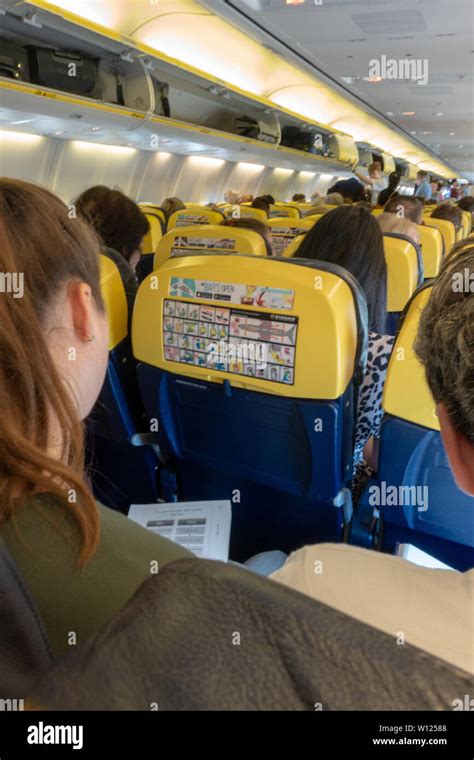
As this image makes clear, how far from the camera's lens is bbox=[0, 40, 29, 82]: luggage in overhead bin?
5816 millimetres

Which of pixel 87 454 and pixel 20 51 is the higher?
pixel 20 51

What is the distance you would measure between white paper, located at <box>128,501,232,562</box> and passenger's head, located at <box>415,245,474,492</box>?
3.29ft

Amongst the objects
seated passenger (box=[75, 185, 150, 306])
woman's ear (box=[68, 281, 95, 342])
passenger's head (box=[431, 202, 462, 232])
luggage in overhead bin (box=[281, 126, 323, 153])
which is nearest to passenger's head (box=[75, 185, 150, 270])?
seated passenger (box=[75, 185, 150, 306])

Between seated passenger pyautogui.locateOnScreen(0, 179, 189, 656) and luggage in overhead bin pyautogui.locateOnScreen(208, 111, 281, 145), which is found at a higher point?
luggage in overhead bin pyautogui.locateOnScreen(208, 111, 281, 145)

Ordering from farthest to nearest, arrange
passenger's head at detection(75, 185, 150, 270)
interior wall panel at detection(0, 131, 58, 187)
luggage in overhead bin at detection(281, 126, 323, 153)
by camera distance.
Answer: luggage in overhead bin at detection(281, 126, 323, 153)
interior wall panel at detection(0, 131, 58, 187)
passenger's head at detection(75, 185, 150, 270)

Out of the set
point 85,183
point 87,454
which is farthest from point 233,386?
point 85,183

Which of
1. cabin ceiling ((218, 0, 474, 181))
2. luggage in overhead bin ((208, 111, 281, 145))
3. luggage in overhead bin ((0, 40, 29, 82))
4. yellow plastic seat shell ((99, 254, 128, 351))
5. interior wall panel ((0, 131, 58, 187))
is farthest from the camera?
luggage in overhead bin ((208, 111, 281, 145))

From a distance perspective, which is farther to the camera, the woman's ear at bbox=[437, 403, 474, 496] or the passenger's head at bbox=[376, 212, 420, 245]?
the passenger's head at bbox=[376, 212, 420, 245]

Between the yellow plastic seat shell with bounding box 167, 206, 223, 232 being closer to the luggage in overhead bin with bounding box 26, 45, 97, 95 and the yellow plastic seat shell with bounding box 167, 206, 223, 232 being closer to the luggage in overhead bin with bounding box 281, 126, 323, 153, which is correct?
the luggage in overhead bin with bounding box 26, 45, 97, 95

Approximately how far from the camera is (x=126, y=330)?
2385 mm

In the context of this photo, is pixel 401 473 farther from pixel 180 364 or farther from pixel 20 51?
pixel 20 51

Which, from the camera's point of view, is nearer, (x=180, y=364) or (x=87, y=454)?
(x=180, y=364)

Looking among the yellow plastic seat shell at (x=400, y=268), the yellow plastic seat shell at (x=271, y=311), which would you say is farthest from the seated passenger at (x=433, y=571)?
the yellow plastic seat shell at (x=400, y=268)
